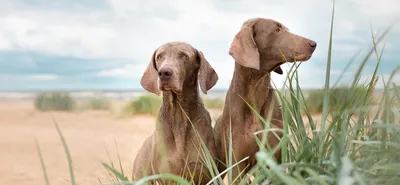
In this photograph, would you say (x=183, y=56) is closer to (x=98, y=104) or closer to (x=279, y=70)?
(x=279, y=70)

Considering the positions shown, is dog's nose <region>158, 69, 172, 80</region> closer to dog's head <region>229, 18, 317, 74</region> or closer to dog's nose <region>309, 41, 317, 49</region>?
dog's head <region>229, 18, 317, 74</region>

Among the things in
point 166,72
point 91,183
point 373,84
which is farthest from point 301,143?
point 91,183

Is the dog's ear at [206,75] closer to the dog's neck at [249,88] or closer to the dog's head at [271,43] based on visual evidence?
Result: the dog's neck at [249,88]

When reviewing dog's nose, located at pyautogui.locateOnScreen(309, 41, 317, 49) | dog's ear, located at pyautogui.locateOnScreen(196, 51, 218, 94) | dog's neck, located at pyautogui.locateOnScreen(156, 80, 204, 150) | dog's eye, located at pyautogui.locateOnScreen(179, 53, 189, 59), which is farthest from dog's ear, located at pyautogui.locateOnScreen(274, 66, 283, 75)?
dog's eye, located at pyautogui.locateOnScreen(179, 53, 189, 59)

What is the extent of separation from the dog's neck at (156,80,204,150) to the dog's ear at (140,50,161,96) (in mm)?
143

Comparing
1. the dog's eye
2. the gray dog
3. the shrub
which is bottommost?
the shrub

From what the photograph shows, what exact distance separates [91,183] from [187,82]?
11.1 ft

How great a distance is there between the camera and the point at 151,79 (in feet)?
14.3

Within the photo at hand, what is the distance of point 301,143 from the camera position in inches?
101

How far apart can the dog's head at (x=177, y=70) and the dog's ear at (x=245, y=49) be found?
1.05 feet

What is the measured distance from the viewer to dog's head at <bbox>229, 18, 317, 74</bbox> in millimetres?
4211

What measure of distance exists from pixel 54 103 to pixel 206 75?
14.9 meters

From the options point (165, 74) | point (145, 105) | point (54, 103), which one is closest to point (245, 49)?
point (165, 74)

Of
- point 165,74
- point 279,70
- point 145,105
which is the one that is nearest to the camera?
point 165,74
